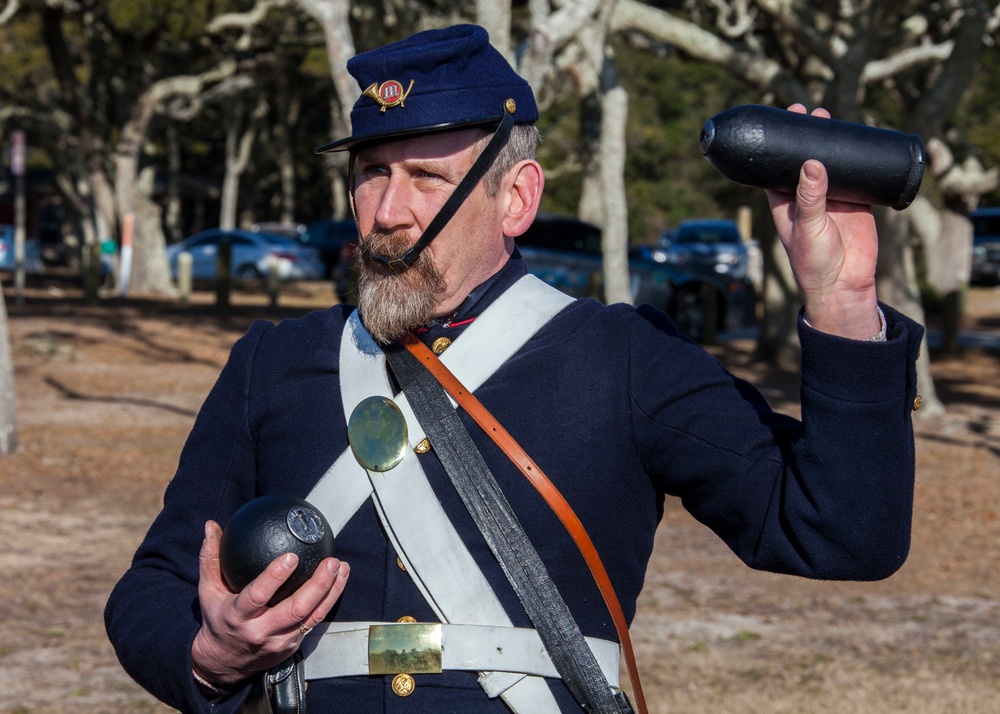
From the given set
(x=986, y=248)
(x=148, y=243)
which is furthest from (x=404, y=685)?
(x=986, y=248)

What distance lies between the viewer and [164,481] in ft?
32.9

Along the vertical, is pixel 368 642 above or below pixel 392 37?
below

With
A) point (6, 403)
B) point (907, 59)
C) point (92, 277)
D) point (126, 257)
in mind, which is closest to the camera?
point (6, 403)

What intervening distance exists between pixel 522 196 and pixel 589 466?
552mm

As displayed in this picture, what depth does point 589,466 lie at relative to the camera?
7.47ft

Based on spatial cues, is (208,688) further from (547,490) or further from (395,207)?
(395,207)

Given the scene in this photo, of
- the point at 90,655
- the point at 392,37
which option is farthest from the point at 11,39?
the point at 90,655

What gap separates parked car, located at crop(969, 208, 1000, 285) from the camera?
36.7 metres

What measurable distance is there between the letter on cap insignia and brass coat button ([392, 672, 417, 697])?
968 mm

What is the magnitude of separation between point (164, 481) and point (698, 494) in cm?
826

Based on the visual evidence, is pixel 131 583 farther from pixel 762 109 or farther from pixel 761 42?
pixel 761 42

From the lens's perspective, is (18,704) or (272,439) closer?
(272,439)

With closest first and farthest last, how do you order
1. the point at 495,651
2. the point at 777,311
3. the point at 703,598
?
the point at 495,651
the point at 703,598
the point at 777,311

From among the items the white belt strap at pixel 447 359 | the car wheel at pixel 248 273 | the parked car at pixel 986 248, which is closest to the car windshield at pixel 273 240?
the car wheel at pixel 248 273
